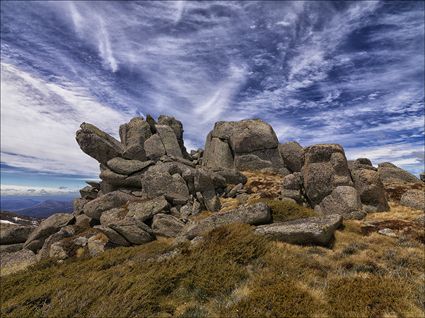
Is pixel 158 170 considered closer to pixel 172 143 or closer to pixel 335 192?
pixel 172 143

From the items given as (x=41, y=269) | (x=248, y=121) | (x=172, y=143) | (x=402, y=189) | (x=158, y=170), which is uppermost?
(x=248, y=121)

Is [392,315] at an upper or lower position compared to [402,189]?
lower

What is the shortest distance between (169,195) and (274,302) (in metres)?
19.9

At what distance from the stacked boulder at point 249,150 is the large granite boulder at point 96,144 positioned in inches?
595

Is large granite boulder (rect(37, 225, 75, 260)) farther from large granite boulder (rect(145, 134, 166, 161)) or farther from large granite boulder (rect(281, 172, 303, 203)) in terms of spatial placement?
large granite boulder (rect(281, 172, 303, 203))

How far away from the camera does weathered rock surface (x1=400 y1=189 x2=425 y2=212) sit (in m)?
25.5

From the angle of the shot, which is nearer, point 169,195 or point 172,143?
point 169,195

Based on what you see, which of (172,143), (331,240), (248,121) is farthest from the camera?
(248,121)

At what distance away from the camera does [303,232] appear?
57.3 feet

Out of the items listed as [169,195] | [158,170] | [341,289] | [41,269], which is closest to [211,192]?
[169,195]

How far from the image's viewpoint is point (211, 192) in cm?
2919

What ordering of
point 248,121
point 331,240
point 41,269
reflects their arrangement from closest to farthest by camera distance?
point 331,240 < point 41,269 < point 248,121

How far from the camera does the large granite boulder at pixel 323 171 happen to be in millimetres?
25391

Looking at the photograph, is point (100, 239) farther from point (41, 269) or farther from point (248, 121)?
point (248, 121)
